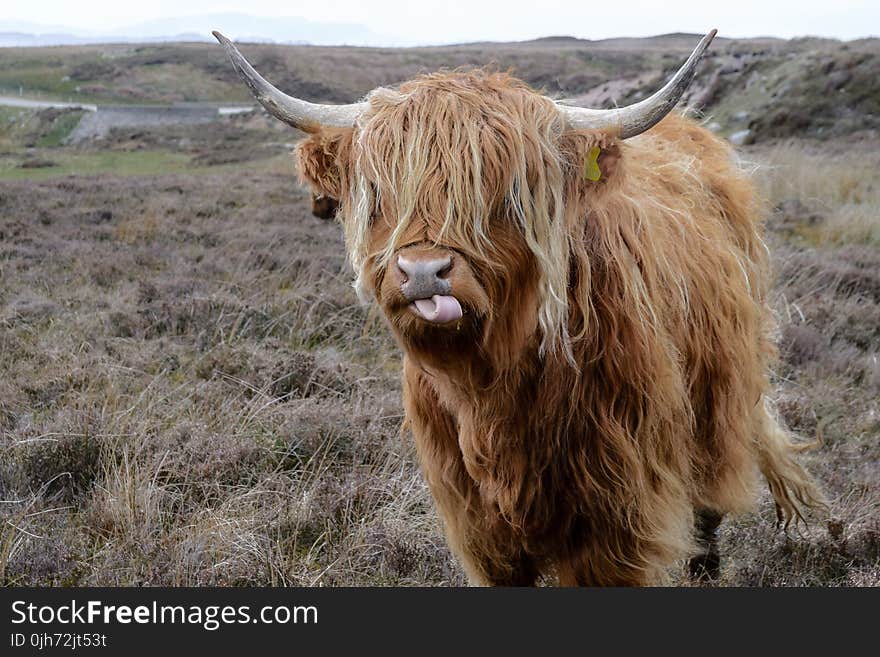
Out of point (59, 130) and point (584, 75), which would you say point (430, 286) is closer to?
point (59, 130)

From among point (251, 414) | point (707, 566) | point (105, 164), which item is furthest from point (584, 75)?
point (707, 566)

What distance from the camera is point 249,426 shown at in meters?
4.20

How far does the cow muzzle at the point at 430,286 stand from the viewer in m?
1.82

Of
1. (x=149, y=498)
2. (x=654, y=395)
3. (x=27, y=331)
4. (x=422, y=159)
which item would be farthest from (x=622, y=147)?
(x=27, y=331)

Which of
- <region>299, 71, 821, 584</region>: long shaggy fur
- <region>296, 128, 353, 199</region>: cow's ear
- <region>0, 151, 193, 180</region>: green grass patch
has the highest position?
<region>296, 128, 353, 199</region>: cow's ear

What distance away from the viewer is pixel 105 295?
262 inches

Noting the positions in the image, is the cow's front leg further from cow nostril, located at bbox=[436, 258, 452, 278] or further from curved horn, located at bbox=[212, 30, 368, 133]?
curved horn, located at bbox=[212, 30, 368, 133]

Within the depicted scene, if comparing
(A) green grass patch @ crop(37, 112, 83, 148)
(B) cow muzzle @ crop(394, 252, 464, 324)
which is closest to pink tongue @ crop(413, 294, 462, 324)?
(B) cow muzzle @ crop(394, 252, 464, 324)

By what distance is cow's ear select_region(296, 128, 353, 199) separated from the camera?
222cm

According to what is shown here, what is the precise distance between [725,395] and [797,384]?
285 cm

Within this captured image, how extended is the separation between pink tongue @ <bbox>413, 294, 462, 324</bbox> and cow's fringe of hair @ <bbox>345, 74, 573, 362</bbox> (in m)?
0.16

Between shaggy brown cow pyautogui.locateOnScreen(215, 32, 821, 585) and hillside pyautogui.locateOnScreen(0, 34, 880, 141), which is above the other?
shaggy brown cow pyautogui.locateOnScreen(215, 32, 821, 585)

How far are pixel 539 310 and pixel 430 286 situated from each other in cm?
39

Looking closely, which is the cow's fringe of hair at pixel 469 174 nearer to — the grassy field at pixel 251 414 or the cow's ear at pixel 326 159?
the cow's ear at pixel 326 159
